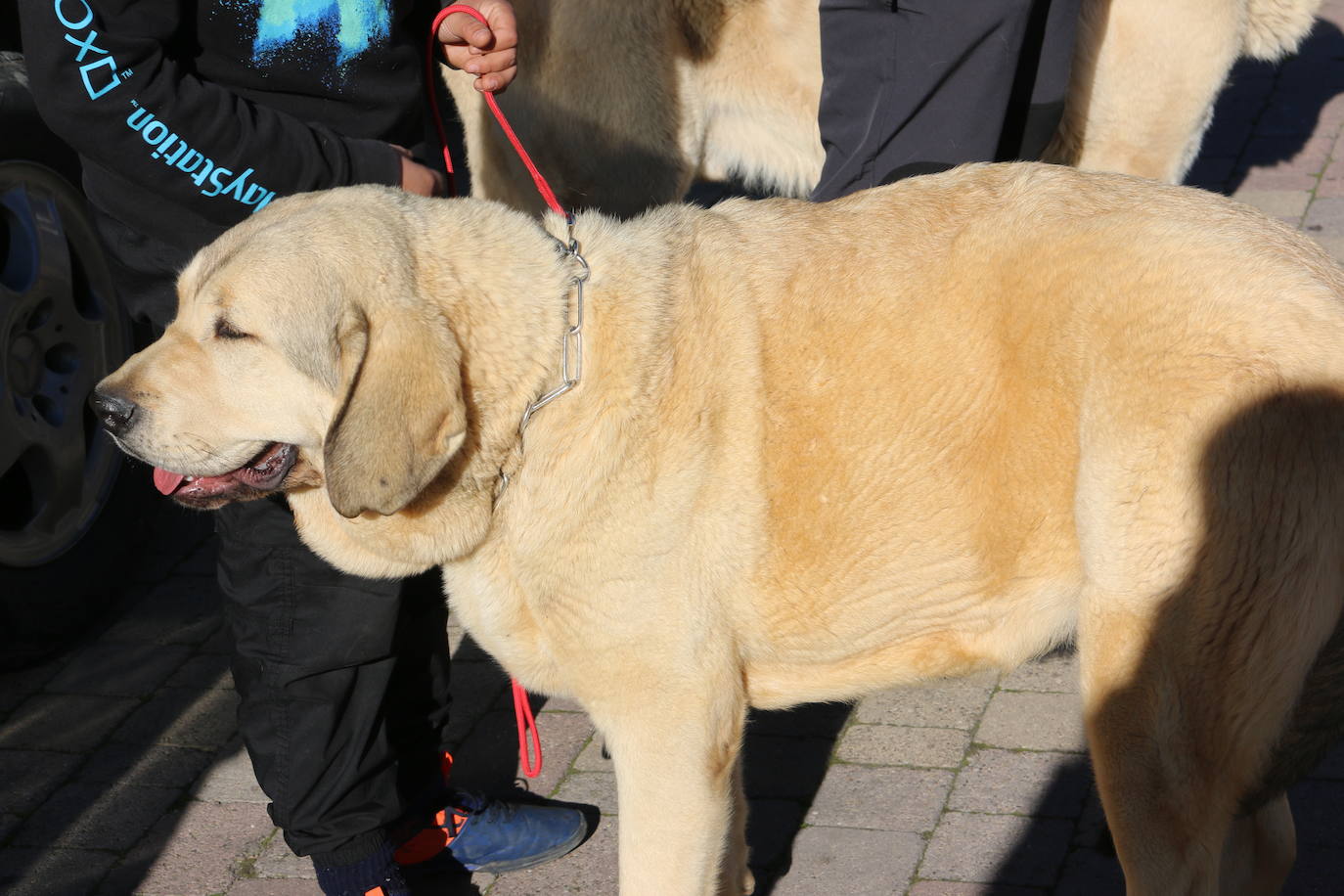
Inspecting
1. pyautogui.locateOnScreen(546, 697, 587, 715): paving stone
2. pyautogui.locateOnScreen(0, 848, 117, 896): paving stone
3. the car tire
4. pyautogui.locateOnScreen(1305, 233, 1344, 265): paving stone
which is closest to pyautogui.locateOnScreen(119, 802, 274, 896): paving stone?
pyautogui.locateOnScreen(0, 848, 117, 896): paving stone

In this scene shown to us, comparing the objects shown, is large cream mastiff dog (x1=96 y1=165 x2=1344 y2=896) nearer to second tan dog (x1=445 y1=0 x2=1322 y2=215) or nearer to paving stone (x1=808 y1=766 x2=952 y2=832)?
paving stone (x1=808 y1=766 x2=952 y2=832)

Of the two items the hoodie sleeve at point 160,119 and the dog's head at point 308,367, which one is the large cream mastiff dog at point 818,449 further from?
the hoodie sleeve at point 160,119

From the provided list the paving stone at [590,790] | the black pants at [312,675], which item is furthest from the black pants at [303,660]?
the paving stone at [590,790]

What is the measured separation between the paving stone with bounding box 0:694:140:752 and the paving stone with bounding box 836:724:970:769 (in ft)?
7.14

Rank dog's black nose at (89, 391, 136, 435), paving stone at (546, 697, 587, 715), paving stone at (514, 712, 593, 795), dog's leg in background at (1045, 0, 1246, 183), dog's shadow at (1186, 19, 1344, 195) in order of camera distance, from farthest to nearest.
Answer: dog's shadow at (1186, 19, 1344, 195) < dog's leg in background at (1045, 0, 1246, 183) < paving stone at (546, 697, 587, 715) < paving stone at (514, 712, 593, 795) < dog's black nose at (89, 391, 136, 435)

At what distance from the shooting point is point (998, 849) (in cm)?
323

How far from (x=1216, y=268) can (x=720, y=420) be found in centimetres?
92

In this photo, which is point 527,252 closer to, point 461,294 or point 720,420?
point 461,294

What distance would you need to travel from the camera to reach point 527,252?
256 cm

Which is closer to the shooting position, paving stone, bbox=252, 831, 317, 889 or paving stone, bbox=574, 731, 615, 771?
paving stone, bbox=252, 831, 317, 889

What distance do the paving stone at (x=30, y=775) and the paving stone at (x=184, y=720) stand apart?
0.17m

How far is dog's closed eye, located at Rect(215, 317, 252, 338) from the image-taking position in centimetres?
244

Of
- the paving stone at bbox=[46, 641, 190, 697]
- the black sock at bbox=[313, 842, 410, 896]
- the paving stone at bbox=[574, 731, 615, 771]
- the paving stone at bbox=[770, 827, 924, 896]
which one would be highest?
the paving stone at bbox=[770, 827, 924, 896]

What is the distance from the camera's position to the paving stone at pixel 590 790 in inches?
142
